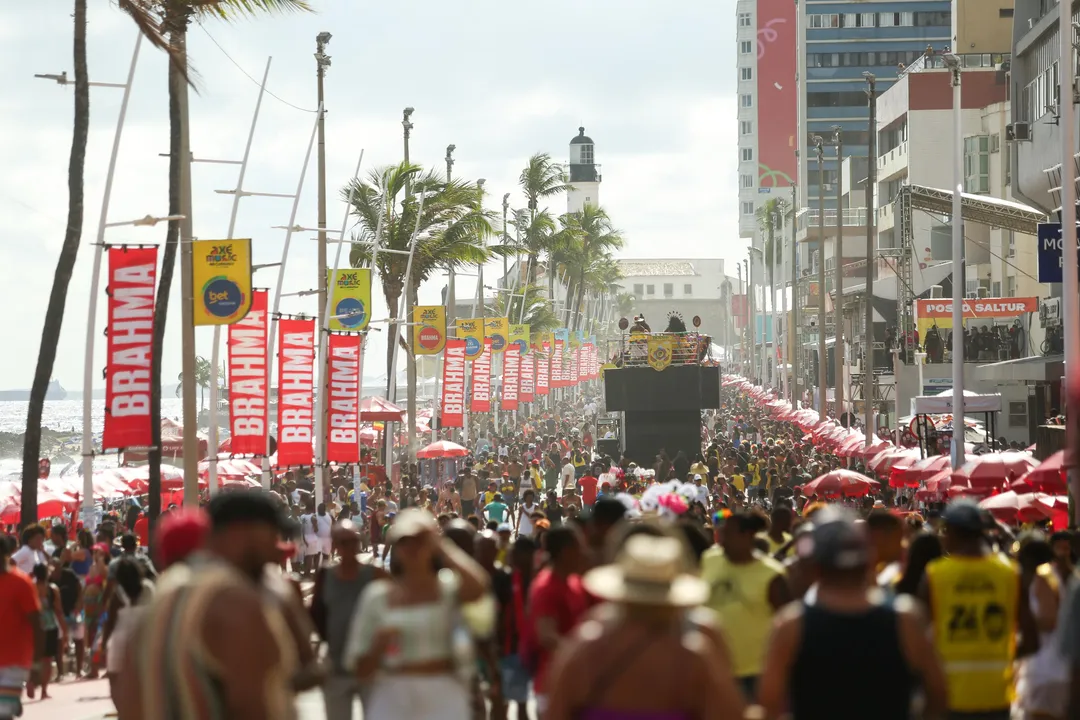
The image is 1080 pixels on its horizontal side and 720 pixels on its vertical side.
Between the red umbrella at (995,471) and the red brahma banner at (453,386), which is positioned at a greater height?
the red brahma banner at (453,386)

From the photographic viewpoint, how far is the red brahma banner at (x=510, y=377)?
55.3 m

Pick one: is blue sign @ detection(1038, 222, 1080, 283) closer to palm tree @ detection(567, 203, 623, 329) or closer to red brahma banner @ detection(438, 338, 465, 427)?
red brahma banner @ detection(438, 338, 465, 427)

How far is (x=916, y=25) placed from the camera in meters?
146

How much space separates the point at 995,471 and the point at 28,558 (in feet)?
37.6

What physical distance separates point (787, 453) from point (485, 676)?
27.3 metres

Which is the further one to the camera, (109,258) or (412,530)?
(109,258)

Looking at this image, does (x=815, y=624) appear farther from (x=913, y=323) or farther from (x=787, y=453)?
(x=913, y=323)

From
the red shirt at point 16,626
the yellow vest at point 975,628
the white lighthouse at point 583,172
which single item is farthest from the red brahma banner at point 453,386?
the white lighthouse at point 583,172

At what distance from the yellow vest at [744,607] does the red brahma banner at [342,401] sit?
72.4ft

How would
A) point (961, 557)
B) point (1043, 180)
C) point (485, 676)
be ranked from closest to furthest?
point (961, 557), point (485, 676), point (1043, 180)

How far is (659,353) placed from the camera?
4856 cm

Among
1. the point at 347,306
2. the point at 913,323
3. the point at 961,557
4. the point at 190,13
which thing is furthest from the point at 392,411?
the point at 961,557

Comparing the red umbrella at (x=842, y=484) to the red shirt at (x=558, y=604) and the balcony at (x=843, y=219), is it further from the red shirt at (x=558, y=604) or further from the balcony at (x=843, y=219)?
the balcony at (x=843, y=219)

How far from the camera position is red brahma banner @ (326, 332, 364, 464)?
30.3m
